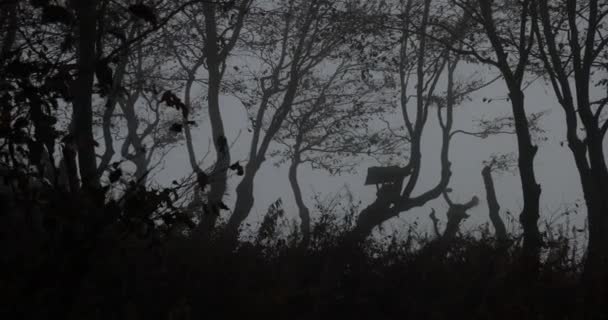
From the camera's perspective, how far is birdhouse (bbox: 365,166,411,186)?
709 inches

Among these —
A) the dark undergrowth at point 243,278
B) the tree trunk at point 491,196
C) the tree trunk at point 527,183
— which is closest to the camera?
the dark undergrowth at point 243,278

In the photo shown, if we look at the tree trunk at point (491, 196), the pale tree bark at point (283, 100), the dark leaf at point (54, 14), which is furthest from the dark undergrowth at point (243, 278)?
the tree trunk at point (491, 196)

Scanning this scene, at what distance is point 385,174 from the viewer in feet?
62.7

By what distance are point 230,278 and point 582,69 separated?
290 inches

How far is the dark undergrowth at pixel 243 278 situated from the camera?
153 inches

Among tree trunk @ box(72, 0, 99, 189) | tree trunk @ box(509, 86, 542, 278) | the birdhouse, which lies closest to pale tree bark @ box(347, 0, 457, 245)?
the birdhouse

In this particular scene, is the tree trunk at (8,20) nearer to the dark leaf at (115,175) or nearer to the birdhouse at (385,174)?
the dark leaf at (115,175)

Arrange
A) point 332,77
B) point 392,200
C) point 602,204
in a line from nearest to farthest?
point 602,204 < point 392,200 < point 332,77

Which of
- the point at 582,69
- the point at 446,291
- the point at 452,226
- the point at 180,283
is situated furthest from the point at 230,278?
the point at 452,226

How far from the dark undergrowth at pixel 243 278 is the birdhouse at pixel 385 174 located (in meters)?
9.71

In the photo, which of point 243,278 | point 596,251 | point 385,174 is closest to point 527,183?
point 596,251

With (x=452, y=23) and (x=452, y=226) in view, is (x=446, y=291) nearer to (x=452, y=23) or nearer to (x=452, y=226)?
(x=452, y=23)

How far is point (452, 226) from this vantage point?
68.1 feet

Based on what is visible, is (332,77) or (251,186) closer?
(251,186)
